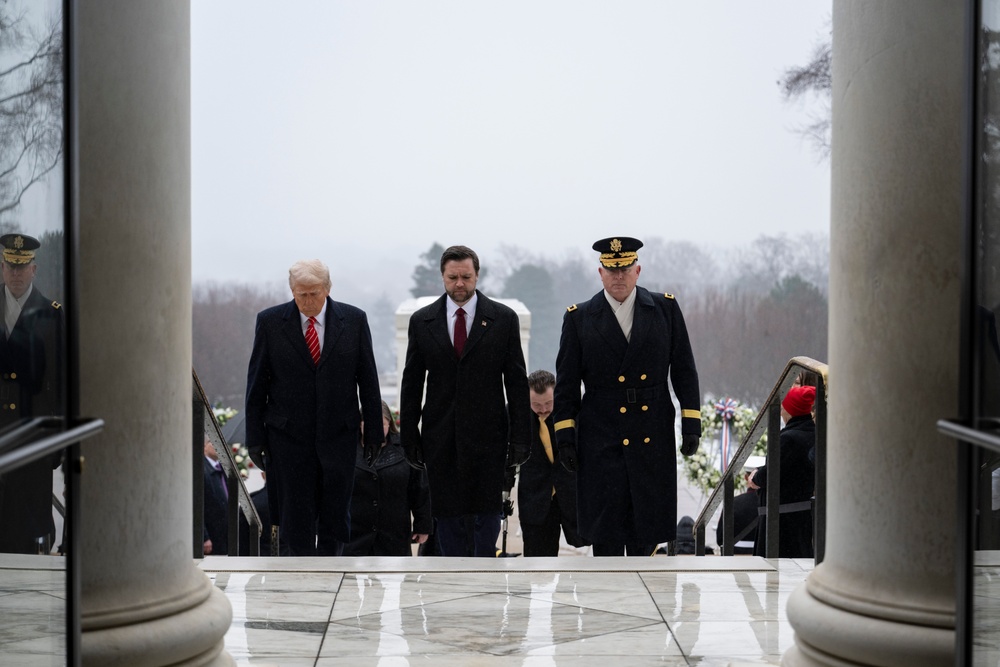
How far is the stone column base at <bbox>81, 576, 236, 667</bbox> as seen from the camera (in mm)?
3234

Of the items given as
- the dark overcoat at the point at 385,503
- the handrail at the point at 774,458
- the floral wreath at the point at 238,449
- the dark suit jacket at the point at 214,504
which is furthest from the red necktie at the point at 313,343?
the floral wreath at the point at 238,449

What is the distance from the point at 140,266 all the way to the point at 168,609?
889mm

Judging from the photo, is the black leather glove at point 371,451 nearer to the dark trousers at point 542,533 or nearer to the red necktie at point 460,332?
the red necktie at point 460,332

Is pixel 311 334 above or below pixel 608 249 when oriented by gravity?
below

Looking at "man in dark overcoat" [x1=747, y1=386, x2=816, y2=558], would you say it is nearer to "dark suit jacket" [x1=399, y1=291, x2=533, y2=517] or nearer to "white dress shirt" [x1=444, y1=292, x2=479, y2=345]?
"dark suit jacket" [x1=399, y1=291, x2=533, y2=517]

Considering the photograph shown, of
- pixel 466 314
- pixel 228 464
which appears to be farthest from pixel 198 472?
pixel 466 314

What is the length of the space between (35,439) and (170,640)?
103 centimetres

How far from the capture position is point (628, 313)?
6.42 m

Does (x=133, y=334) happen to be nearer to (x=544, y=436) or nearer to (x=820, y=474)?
Result: (x=820, y=474)

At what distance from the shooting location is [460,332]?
254 inches

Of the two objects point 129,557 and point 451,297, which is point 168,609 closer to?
point 129,557

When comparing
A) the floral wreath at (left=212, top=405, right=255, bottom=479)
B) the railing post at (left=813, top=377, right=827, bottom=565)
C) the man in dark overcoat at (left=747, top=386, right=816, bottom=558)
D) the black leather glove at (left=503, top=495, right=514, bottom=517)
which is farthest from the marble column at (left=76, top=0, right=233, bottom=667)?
the floral wreath at (left=212, top=405, right=255, bottom=479)

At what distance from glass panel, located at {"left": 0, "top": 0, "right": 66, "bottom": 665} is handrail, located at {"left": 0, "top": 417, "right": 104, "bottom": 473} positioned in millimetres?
25

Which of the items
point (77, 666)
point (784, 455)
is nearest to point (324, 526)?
point (784, 455)
